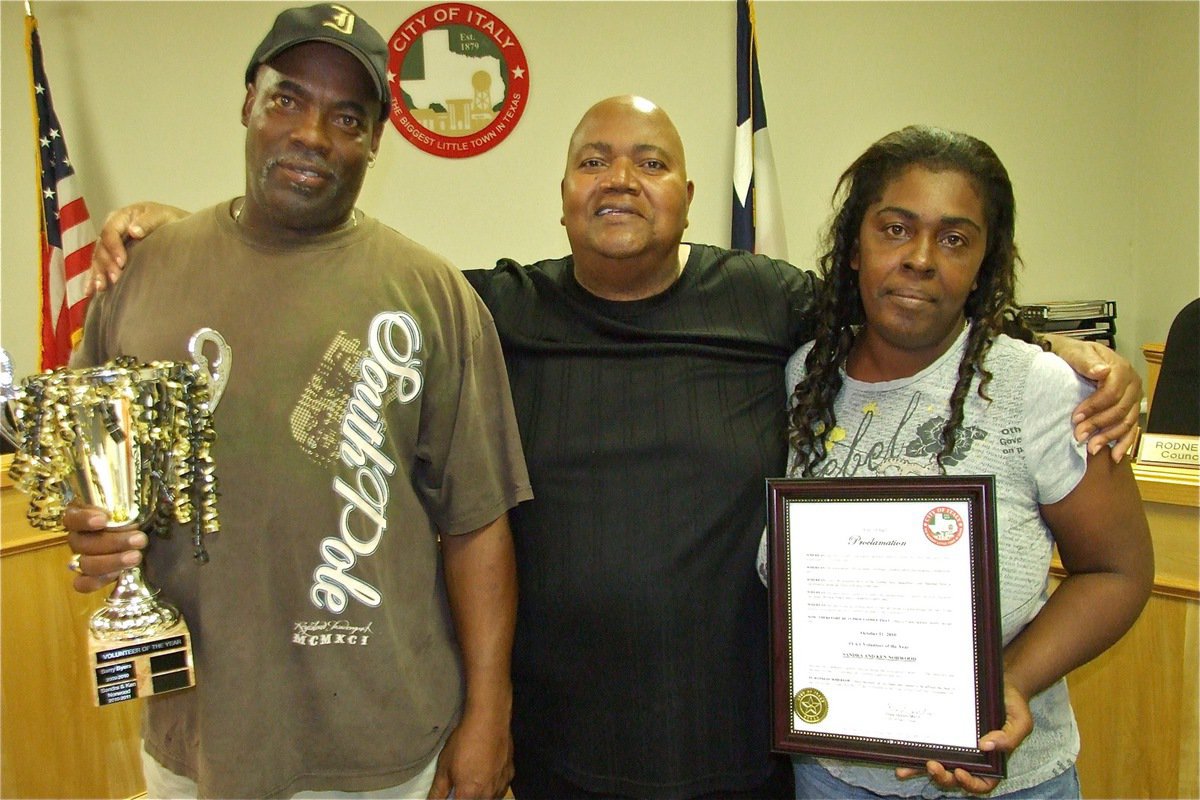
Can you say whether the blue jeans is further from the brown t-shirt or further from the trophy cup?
the trophy cup

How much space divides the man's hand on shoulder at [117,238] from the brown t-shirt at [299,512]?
0.07 ft

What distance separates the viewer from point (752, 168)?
11.8 feet

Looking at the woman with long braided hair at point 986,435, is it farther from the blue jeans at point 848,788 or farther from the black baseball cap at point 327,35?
the black baseball cap at point 327,35

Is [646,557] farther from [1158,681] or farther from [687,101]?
[687,101]

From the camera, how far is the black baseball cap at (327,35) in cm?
130

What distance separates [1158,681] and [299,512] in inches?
70.5

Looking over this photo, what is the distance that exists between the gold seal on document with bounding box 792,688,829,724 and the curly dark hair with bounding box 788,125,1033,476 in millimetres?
356

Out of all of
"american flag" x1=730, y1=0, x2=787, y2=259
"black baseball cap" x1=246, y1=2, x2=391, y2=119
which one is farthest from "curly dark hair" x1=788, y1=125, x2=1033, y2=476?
"american flag" x1=730, y1=0, x2=787, y2=259

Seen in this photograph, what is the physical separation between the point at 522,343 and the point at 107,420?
723mm

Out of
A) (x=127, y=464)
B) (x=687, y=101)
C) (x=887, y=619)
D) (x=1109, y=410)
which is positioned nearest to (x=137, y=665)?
(x=127, y=464)

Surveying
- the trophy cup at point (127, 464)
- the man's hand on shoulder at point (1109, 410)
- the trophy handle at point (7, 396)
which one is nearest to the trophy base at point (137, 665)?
the trophy cup at point (127, 464)

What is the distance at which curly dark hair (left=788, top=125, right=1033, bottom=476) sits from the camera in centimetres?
132

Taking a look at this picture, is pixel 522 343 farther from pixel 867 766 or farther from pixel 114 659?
pixel 867 766

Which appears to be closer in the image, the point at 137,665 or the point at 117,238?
the point at 137,665
